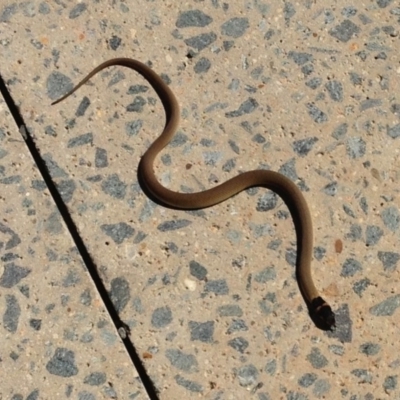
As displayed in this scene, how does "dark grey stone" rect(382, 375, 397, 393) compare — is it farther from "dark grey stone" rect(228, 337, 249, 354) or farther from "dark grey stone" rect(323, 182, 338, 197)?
"dark grey stone" rect(323, 182, 338, 197)

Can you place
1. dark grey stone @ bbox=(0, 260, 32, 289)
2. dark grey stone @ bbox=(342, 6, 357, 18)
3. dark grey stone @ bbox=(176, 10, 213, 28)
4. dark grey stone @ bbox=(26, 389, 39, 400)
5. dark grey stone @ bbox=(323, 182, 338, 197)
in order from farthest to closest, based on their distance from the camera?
1. dark grey stone @ bbox=(342, 6, 357, 18)
2. dark grey stone @ bbox=(176, 10, 213, 28)
3. dark grey stone @ bbox=(323, 182, 338, 197)
4. dark grey stone @ bbox=(0, 260, 32, 289)
5. dark grey stone @ bbox=(26, 389, 39, 400)

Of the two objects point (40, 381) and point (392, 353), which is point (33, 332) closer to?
point (40, 381)

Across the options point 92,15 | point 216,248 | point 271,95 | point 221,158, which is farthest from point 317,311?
point 92,15

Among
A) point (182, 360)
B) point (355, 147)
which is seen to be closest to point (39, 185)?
point (182, 360)

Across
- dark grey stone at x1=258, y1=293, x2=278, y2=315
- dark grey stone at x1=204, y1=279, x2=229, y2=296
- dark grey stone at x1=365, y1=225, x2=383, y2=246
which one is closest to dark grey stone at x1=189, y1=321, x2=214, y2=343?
dark grey stone at x1=204, y1=279, x2=229, y2=296

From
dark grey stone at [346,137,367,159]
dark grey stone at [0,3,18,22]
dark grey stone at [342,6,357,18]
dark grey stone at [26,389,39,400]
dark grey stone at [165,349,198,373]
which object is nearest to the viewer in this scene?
dark grey stone at [26,389,39,400]

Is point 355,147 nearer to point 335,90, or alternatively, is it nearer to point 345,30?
point 335,90
